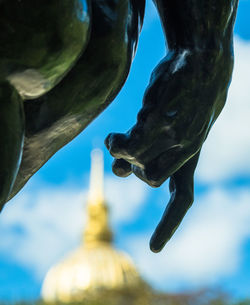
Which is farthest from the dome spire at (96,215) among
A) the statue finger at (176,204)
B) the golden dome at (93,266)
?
the statue finger at (176,204)

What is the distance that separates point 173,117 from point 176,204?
0.33 feet

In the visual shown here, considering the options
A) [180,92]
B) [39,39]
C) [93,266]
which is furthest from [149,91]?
[93,266]

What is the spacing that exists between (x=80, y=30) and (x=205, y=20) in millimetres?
134

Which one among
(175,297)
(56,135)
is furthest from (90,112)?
(175,297)

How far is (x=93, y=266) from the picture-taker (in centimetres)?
2559

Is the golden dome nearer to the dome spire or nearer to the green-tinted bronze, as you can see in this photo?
the dome spire

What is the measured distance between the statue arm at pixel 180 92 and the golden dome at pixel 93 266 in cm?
2360

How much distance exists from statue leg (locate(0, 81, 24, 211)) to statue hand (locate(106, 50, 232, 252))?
0.37ft

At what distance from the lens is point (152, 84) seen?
656mm

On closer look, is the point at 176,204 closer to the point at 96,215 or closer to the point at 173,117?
the point at 173,117

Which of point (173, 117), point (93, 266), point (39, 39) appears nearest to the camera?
point (39, 39)

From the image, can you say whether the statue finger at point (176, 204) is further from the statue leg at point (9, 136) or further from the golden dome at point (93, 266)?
the golden dome at point (93, 266)

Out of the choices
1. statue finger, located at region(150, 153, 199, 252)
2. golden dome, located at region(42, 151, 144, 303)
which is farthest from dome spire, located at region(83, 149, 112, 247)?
statue finger, located at region(150, 153, 199, 252)

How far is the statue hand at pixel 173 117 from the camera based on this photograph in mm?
634
